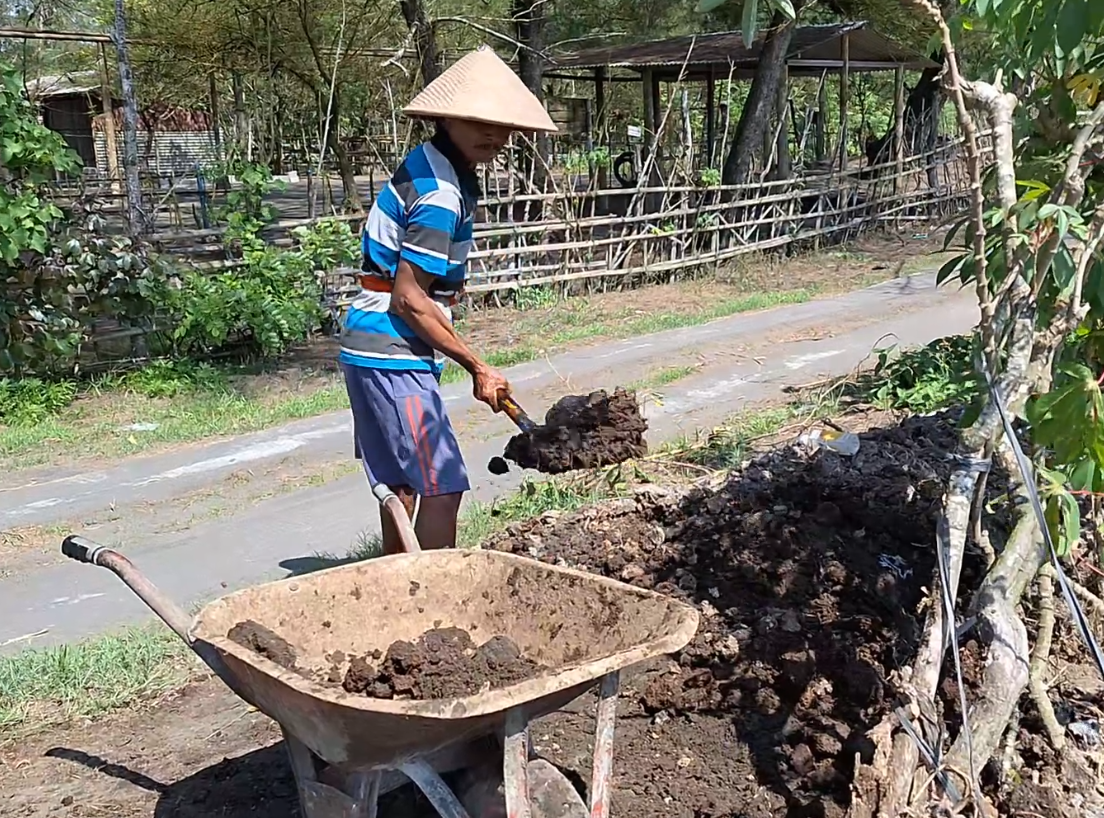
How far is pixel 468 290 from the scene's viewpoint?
11055 millimetres

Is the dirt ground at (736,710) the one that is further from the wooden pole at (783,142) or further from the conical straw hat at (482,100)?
the wooden pole at (783,142)

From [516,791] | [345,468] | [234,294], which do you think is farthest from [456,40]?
[516,791]

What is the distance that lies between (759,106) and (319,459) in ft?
35.4

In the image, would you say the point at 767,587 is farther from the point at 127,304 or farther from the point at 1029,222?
the point at 127,304

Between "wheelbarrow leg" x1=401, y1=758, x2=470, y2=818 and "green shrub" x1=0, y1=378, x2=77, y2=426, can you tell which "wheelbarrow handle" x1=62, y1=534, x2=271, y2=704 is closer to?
"wheelbarrow leg" x1=401, y1=758, x2=470, y2=818

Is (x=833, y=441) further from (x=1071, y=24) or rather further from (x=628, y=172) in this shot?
(x=628, y=172)

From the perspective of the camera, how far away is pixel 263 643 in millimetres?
2471

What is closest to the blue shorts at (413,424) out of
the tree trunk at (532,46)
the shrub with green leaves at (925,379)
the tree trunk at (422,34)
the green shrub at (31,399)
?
the shrub with green leaves at (925,379)

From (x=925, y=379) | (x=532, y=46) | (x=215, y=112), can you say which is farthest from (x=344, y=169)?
(x=925, y=379)

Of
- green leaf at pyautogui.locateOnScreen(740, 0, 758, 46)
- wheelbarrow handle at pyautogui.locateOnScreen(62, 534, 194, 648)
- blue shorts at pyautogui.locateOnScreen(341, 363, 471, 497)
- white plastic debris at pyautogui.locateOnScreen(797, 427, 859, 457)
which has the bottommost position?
white plastic debris at pyautogui.locateOnScreen(797, 427, 859, 457)

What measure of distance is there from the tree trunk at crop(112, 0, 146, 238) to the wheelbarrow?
6.91 m

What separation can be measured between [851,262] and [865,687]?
1218cm

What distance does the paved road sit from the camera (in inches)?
187

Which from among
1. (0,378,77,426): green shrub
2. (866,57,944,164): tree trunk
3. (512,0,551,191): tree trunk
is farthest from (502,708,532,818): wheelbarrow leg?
(866,57,944,164): tree trunk
